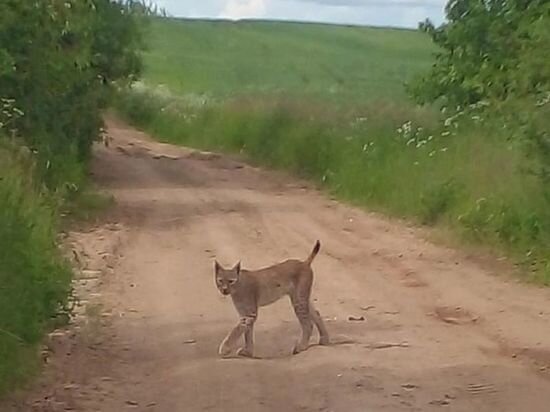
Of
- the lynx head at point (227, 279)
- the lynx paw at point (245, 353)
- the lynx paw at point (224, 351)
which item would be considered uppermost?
the lynx head at point (227, 279)

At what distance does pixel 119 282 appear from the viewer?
1531cm

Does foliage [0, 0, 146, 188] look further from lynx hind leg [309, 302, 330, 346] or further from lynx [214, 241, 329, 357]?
lynx hind leg [309, 302, 330, 346]

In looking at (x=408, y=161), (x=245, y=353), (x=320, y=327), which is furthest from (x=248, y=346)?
(x=408, y=161)

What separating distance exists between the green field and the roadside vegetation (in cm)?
2230

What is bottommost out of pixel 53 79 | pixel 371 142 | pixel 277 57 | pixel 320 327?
pixel 277 57

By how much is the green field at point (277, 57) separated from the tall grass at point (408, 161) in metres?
17.0

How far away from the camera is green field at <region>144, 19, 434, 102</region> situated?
60.7 metres

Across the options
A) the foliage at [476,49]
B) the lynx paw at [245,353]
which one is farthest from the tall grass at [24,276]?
the foliage at [476,49]

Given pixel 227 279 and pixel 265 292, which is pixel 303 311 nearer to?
pixel 265 292

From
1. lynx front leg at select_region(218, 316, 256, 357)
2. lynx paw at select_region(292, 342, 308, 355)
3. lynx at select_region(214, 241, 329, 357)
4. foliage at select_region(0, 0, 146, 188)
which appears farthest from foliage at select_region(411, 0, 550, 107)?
lynx front leg at select_region(218, 316, 256, 357)

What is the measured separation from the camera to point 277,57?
73.1 meters

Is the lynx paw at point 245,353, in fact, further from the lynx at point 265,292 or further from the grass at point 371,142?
the grass at point 371,142

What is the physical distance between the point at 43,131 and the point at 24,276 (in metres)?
10.2

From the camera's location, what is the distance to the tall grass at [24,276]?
9.55 metres
